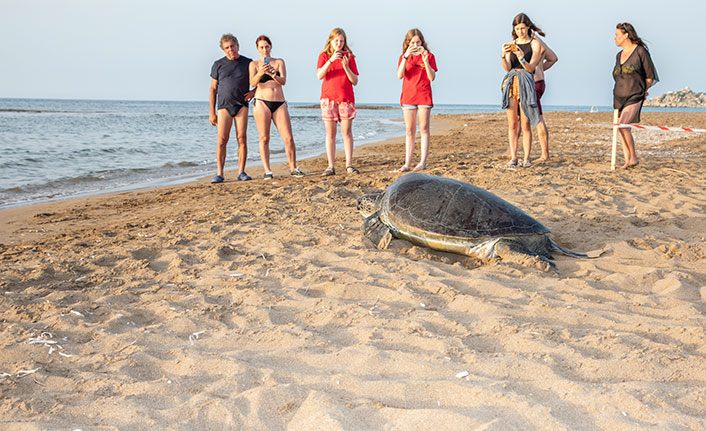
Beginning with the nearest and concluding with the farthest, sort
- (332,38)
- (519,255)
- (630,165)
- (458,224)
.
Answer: (519,255)
(458,224)
(332,38)
(630,165)

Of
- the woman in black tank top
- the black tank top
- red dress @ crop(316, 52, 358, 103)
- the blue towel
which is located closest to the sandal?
the woman in black tank top

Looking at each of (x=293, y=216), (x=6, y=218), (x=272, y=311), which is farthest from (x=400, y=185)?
(x=6, y=218)

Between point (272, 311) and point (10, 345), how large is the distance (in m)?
1.26

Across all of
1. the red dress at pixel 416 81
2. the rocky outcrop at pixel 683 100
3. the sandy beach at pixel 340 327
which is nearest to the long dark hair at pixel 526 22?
the red dress at pixel 416 81

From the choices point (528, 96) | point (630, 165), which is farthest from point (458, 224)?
point (630, 165)

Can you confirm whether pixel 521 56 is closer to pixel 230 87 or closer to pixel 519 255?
pixel 230 87

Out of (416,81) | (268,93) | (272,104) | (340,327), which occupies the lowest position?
(340,327)

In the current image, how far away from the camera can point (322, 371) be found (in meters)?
2.18

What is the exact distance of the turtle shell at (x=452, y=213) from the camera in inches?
151

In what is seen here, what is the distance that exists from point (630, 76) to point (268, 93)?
16.7 ft

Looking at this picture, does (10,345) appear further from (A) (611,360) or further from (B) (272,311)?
(A) (611,360)

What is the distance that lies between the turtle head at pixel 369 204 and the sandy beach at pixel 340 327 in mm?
229

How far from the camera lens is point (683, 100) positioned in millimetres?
86000

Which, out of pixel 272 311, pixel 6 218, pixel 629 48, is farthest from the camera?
pixel 629 48
